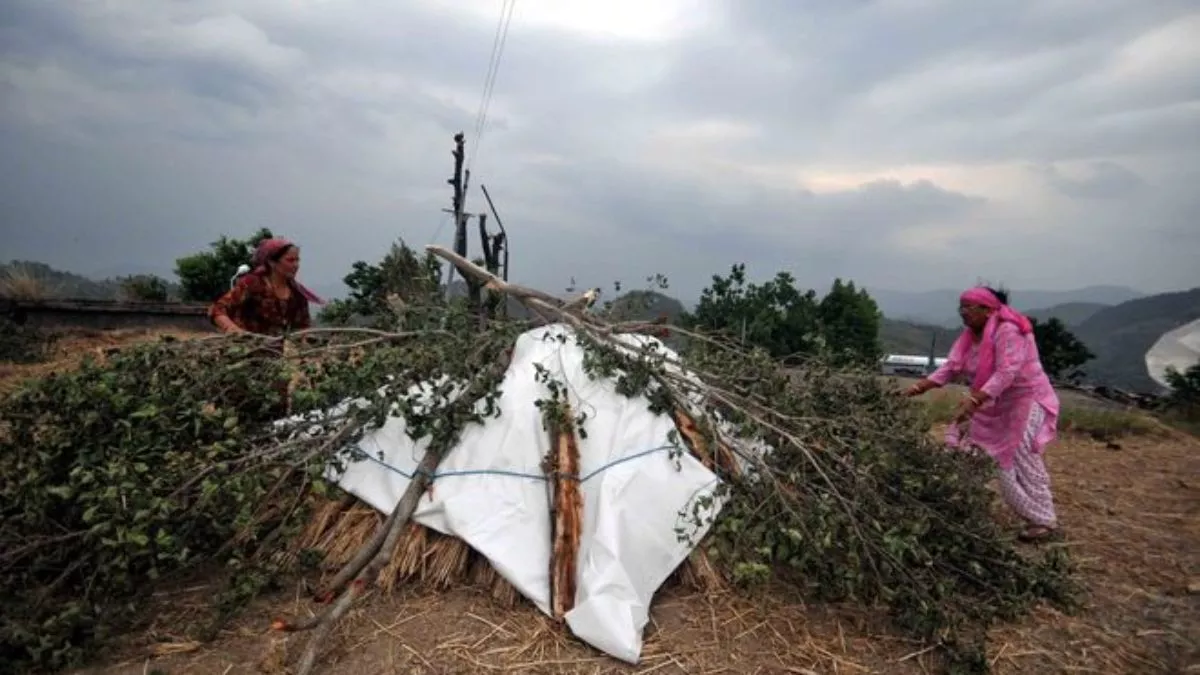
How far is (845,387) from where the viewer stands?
11.9 ft

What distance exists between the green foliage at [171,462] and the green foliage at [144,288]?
10.6 m

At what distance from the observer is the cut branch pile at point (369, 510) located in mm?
2318

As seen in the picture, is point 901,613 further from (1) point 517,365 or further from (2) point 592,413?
(1) point 517,365

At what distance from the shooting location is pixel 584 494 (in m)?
2.68

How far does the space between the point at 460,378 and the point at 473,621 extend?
3.61 ft

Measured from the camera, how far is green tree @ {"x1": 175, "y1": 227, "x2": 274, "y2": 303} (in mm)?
12625

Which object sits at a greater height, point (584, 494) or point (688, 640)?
point (584, 494)

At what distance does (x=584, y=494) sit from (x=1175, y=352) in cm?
1683

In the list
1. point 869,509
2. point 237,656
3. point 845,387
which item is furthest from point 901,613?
point 237,656

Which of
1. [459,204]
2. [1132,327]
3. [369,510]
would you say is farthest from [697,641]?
[1132,327]

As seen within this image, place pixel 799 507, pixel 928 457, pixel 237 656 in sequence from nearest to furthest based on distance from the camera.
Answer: pixel 237 656, pixel 799 507, pixel 928 457

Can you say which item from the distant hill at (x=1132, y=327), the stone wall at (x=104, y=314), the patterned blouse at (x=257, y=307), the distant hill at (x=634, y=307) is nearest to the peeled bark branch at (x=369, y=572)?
the patterned blouse at (x=257, y=307)

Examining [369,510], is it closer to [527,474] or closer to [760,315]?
[527,474]

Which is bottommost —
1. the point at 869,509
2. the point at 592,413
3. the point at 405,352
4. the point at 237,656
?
the point at 237,656
